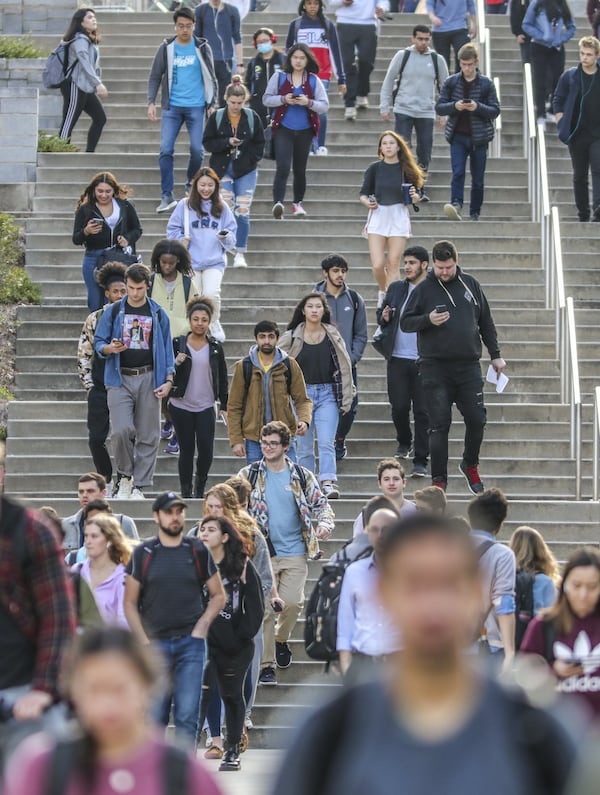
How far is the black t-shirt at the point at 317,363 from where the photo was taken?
1408cm

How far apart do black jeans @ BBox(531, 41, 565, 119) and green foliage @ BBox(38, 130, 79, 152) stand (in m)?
5.12

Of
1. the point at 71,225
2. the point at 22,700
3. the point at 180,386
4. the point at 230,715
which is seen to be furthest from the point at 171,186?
the point at 22,700

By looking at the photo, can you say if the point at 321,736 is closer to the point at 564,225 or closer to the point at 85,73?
the point at 564,225

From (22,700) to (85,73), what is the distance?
1524 centimetres

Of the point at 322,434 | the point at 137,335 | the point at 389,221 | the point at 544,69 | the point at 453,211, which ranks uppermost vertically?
the point at 544,69

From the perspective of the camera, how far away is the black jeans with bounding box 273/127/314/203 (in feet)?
59.9

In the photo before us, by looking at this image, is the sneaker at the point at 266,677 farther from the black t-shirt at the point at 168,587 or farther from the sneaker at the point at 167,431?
the sneaker at the point at 167,431

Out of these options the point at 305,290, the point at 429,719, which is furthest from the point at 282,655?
the point at 429,719

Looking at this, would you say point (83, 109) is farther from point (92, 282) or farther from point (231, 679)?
point (231, 679)

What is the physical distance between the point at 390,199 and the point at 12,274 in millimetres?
3572

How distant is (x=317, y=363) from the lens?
14.1 metres

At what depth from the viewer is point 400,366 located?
14.5 m

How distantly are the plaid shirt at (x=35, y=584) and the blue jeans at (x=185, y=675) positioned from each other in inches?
150

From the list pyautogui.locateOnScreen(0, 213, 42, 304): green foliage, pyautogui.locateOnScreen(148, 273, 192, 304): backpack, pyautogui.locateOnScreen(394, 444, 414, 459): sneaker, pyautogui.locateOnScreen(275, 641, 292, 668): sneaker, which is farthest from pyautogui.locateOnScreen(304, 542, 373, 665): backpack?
pyautogui.locateOnScreen(0, 213, 42, 304): green foliage
